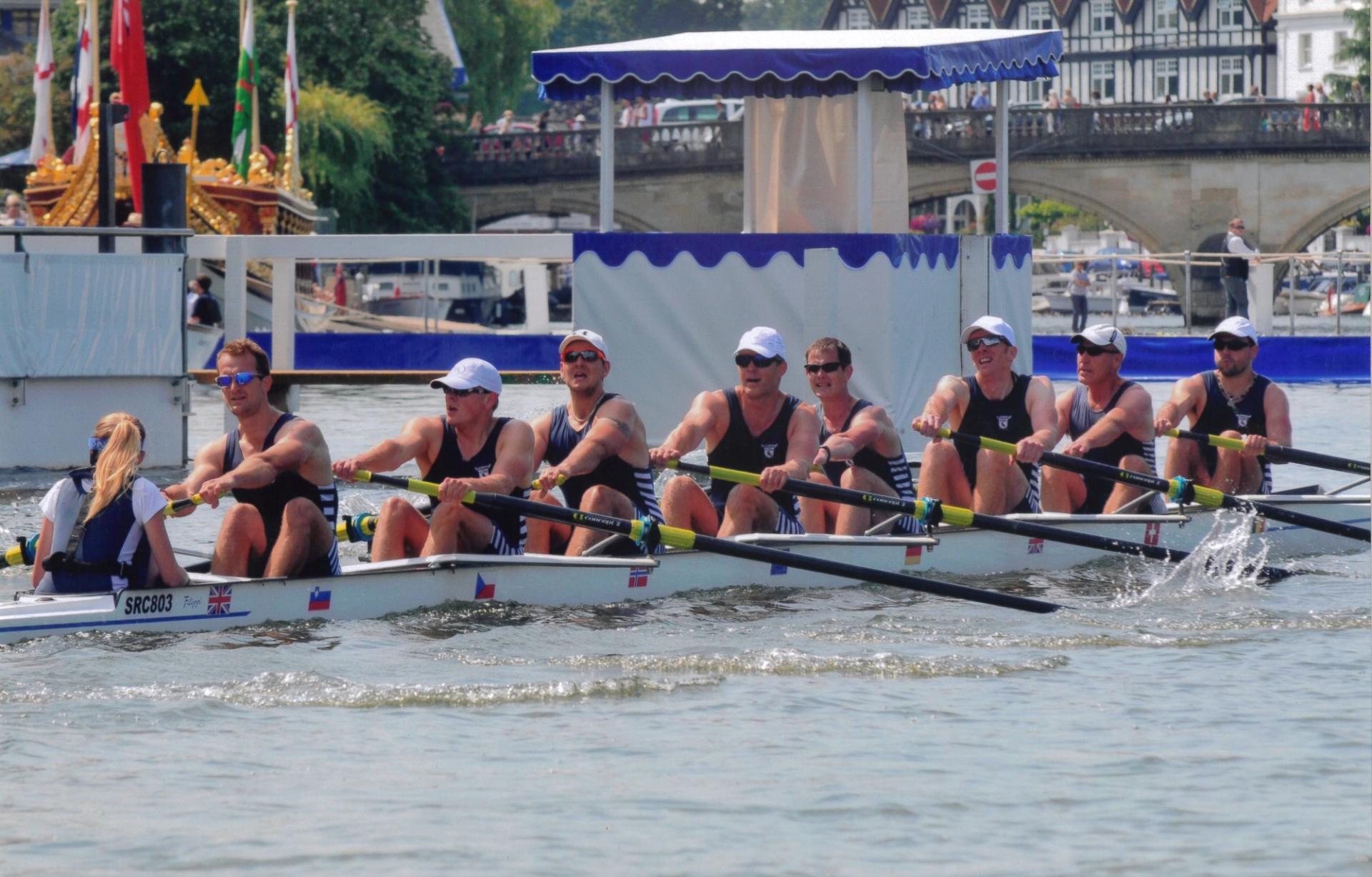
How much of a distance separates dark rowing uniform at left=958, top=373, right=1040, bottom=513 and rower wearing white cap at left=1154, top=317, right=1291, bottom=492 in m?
1.25

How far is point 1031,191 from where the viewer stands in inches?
2212

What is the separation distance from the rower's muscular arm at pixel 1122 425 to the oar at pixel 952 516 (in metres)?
0.65

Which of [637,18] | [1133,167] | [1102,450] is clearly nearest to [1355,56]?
[1133,167]

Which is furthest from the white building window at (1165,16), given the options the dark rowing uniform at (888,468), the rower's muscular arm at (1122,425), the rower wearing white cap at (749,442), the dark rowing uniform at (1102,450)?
the rower wearing white cap at (749,442)

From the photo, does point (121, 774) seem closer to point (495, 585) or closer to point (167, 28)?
point (495, 585)

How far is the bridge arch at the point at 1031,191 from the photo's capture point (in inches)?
2148

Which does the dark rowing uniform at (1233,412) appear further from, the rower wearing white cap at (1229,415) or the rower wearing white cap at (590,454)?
the rower wearing white cap at (590,454)

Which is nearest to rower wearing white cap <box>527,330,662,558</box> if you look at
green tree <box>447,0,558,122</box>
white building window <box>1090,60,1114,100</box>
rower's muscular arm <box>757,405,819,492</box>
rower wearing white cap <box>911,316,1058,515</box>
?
rower's muscular arm <box>757,405,819,492</box>

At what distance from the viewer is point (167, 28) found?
4762 cm

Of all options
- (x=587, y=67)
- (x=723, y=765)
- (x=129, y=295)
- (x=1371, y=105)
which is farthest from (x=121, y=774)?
(x=1371, y=105)

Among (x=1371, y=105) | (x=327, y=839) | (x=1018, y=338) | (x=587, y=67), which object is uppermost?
(x=1371, y=105)

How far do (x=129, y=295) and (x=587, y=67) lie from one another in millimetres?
4497

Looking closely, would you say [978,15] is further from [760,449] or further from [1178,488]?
[760,449]

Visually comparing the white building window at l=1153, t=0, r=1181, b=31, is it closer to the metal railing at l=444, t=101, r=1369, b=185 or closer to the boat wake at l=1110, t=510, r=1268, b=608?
the metal railing at l=444, t=101, r=1369, b=185
